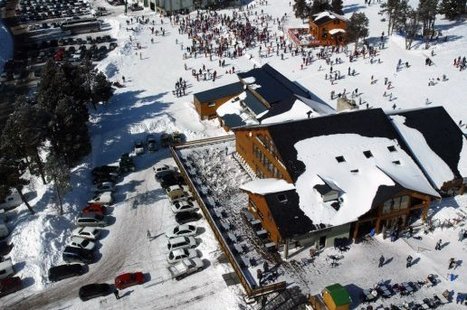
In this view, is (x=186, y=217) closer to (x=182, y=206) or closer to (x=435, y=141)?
(x=182, y=206)

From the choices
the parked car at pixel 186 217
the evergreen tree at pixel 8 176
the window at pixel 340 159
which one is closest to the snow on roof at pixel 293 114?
the window at pixel 340 159

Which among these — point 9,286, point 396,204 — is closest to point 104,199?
point 9,286

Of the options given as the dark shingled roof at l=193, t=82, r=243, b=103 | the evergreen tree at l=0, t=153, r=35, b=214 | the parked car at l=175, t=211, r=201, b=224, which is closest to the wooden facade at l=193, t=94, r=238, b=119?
the dark shingled roof at l=193, t=82, r=243, b=103

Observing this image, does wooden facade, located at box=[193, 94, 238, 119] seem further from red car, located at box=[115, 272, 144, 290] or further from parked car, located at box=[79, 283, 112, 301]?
parked car, located at box=[79, 283, 112, 301]

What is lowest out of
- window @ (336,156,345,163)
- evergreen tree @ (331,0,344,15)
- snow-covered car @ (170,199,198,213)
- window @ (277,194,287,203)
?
snow-covered car @ (170,199,198,213)

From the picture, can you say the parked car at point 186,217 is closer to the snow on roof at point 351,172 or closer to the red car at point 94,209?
the red car at point 94,209

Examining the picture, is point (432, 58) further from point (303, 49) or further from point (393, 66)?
point (303, 49)

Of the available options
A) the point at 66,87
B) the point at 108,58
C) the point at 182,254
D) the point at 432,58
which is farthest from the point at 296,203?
the point at 108,58
